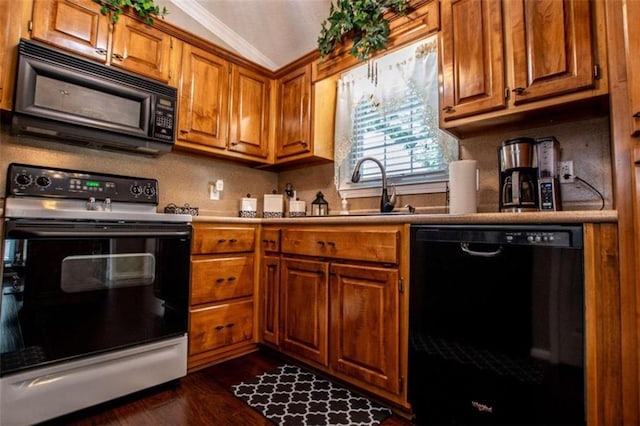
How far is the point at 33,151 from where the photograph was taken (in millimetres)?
1909

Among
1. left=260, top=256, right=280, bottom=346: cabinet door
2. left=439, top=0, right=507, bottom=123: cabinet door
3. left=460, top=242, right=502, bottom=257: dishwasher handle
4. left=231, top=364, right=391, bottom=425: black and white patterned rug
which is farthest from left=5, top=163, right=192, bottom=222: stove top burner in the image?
left=439, top=0, right=507, bottom=123: cabinet door

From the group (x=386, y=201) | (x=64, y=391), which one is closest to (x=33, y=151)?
(x=64, y=391)

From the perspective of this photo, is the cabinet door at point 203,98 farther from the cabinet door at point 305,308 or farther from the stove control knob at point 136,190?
the cabinet door at point 305,308

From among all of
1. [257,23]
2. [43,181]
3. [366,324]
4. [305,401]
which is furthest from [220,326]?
[257,23]

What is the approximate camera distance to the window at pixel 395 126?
6.89ft

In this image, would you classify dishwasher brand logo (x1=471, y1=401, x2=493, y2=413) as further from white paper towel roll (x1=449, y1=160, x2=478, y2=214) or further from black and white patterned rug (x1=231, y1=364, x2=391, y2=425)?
white paper towel roll (x1=449, y1=160, x2=478, y2=214)

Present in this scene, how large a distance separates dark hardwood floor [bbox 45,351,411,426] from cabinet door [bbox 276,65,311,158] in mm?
1692

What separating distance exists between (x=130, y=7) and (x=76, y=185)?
46.5 inches

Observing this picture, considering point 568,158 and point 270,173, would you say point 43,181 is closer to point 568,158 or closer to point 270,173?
point 270,173

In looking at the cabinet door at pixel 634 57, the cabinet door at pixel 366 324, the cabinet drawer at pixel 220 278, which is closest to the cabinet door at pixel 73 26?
the cabinet drawer at pixel 220 278

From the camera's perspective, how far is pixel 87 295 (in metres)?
1.51

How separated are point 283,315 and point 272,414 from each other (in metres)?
0.63

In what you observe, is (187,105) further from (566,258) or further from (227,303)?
(566,258)

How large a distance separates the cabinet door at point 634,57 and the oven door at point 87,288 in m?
2.02
